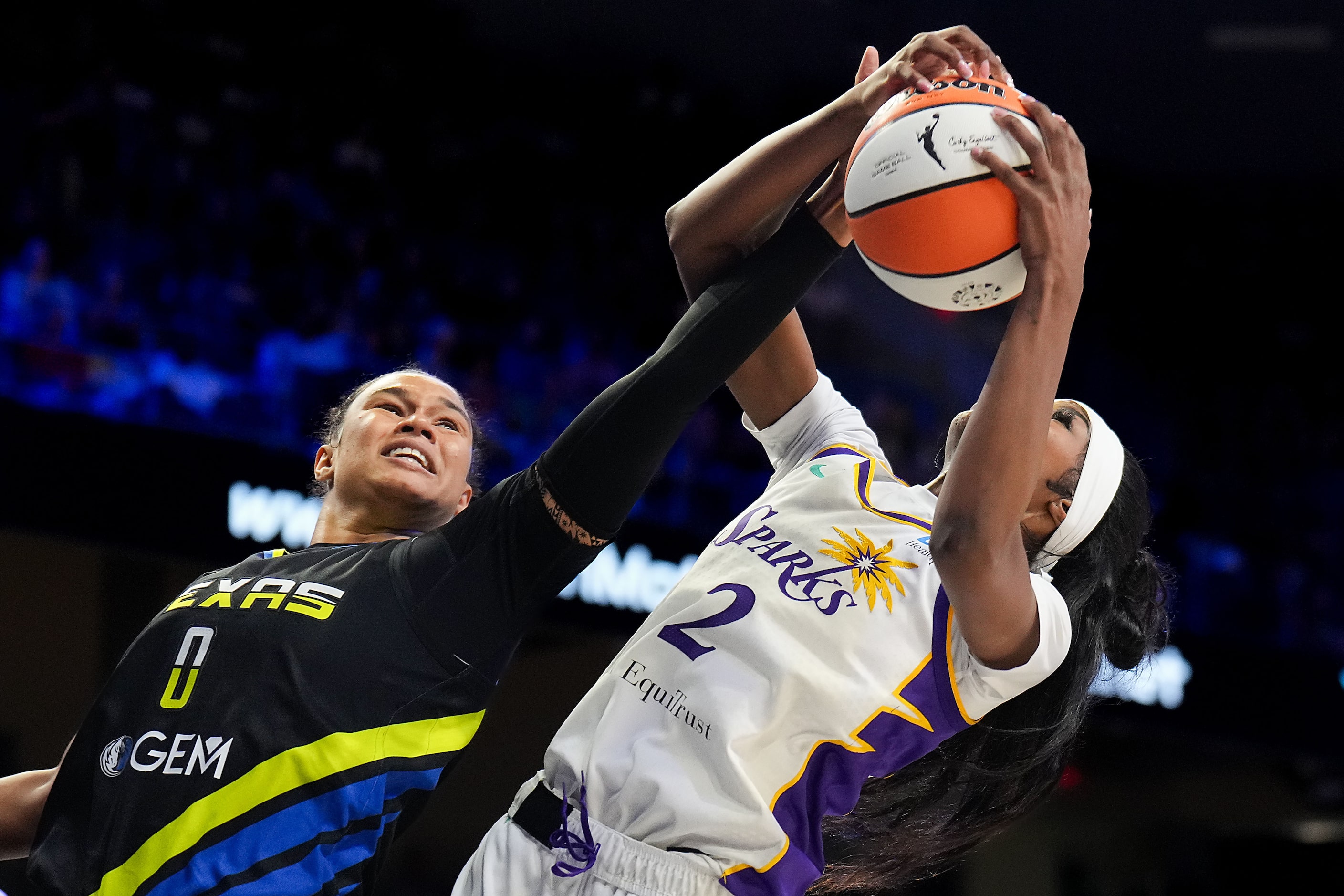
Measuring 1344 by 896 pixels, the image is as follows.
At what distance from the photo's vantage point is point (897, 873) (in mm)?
2363

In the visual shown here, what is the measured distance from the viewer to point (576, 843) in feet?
5.84

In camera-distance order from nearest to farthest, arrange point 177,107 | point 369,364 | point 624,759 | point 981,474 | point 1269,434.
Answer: point 981,474 → point 624,759 → point 369,364 → point 177,107 → point 1269,434

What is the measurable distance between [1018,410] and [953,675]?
424 millimetres

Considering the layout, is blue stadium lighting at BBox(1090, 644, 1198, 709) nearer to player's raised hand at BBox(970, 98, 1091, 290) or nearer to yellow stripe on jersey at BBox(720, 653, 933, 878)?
yellow stripe on jersey at BBox(720, 653, 933, 878)

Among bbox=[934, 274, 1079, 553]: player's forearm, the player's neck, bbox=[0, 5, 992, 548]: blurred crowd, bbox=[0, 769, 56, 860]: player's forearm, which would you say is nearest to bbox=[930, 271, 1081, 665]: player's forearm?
bbox=[934, 274, 1079, 553]: player's forearm

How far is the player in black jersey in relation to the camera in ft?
5.74

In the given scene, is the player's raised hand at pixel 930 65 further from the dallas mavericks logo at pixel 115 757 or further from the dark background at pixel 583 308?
the dark background at pixel 583 308

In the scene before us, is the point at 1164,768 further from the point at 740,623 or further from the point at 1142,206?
the point at 740,623

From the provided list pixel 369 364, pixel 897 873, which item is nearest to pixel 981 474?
pixel 897 873

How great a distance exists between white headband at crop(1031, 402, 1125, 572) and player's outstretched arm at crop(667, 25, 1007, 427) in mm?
523

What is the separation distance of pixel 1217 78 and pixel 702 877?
10097 millimetres

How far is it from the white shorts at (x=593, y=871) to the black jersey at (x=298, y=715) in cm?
14

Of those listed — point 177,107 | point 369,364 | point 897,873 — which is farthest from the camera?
point 177,107

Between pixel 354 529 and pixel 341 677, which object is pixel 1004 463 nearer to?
pixel 341 677
